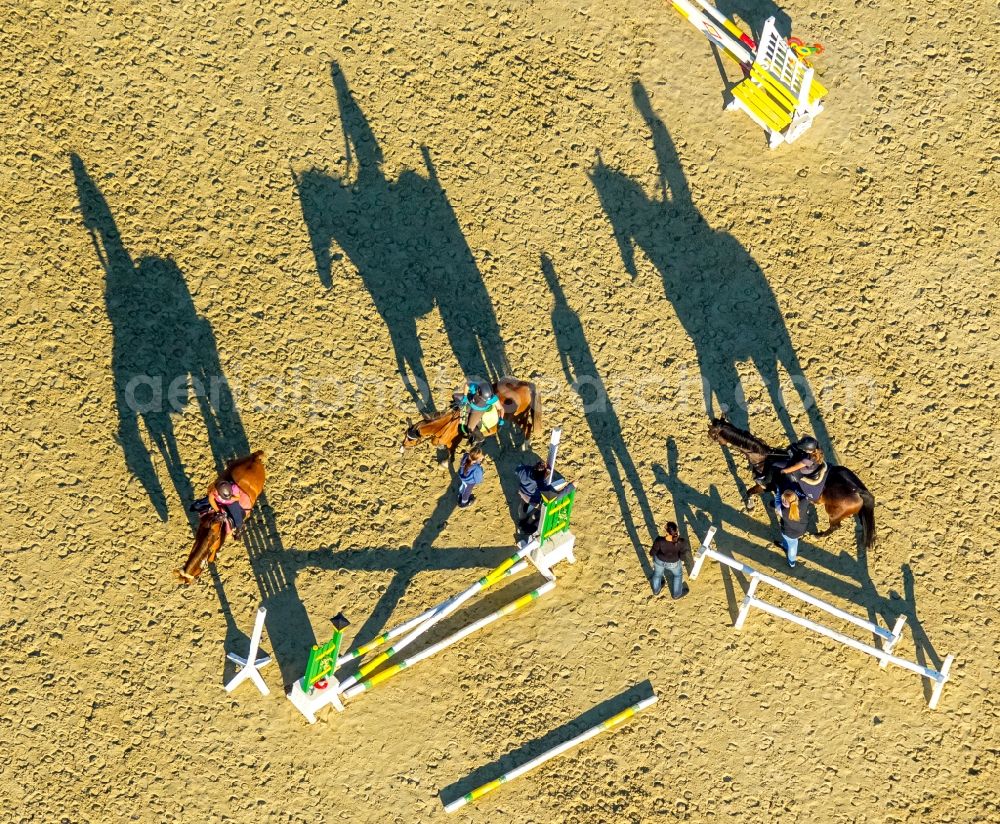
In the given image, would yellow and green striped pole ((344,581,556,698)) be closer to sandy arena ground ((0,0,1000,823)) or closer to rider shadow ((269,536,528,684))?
sandy arena ground ((0,0,1000,823))

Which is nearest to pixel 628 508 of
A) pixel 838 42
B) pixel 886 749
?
pixel 886 749

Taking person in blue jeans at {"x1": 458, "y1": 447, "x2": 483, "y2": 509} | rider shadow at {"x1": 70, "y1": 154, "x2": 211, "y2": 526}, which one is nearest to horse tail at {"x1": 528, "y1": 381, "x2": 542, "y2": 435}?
person in blue jeans at {"x1": 458, "y1": 447, "x2": 483, "y2": 509}

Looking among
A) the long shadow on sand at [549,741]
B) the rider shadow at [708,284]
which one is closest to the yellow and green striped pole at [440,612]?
the long shadow on sand at [549,741]

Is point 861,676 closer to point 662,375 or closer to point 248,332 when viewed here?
Answer: point 662,375

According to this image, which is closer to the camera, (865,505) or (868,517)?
(865,505)

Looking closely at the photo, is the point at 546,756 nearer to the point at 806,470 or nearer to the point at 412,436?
the point at 412,436

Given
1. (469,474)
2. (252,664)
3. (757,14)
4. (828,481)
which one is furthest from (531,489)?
(757,14)
